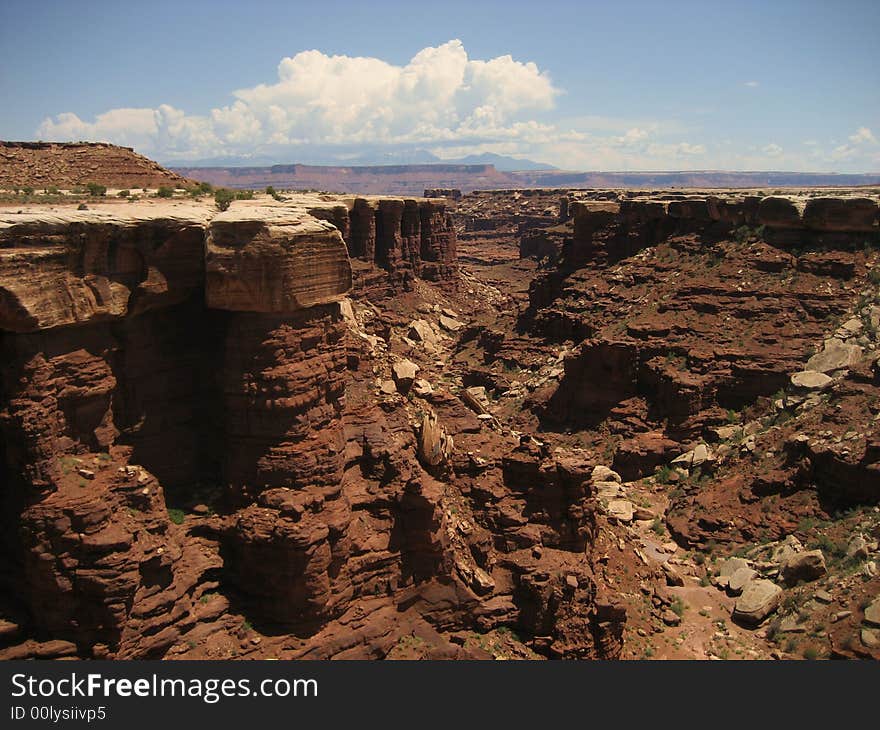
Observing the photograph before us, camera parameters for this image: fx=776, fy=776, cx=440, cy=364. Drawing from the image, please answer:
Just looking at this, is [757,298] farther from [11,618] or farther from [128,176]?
[11,618]

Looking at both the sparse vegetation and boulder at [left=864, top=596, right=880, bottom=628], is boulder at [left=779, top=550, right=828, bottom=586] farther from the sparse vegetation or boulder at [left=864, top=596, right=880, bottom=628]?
the sparse vegetation

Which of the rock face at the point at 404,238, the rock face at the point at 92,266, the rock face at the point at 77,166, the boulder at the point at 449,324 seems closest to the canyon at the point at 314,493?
the rock face at the point at 92,266

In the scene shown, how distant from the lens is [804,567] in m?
24.7

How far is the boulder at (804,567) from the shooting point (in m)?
24.5

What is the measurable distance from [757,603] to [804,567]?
1998mm

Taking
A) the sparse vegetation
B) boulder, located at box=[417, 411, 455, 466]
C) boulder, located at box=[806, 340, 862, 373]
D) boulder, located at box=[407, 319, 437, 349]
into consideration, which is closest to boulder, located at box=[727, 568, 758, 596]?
boulder, located at box=[417, 411, 455, 466]

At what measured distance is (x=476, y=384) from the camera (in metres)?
48.6

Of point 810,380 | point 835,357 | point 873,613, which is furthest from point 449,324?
point 873,613

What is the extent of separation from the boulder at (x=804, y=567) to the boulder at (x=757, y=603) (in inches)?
21.8

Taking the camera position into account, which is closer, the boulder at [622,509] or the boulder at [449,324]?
the boulder at [622,509]

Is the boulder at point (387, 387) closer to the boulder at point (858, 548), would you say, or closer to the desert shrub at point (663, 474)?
the boulder at point (858, 548)

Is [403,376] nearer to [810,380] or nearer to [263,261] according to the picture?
[263,261]

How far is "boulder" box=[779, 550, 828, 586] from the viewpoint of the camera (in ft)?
80.3

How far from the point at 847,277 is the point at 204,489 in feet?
114
